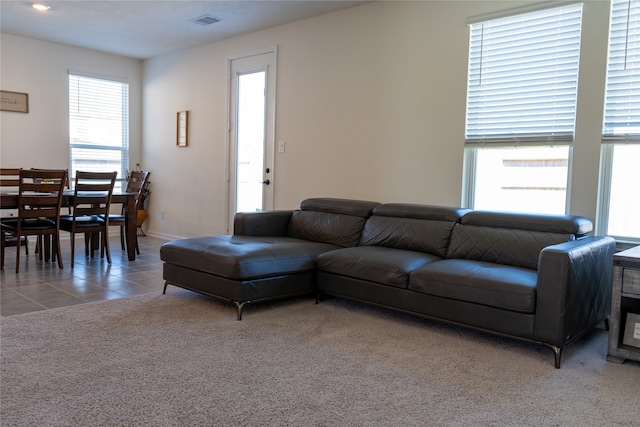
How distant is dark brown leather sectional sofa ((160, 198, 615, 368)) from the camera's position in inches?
105

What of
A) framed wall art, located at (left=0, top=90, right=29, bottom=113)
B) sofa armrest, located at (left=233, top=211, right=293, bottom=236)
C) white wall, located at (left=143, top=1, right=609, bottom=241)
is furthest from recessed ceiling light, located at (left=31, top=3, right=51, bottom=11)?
sofa armrest, located at (left=233, top=211, right=293, bottom=236)

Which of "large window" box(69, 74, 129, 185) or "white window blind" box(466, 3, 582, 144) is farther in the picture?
"large window" box(69, 74, 129, 185)

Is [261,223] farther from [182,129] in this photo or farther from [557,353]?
[182,129]

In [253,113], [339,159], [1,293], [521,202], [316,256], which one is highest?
[253,113]

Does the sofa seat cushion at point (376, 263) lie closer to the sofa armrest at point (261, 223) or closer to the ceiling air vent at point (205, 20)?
the sofa armrest at point (261, 223)

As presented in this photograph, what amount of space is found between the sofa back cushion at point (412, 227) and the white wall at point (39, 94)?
4.83 m

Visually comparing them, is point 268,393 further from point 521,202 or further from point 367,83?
point 367,83

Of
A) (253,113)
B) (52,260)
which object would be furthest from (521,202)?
(52,260)

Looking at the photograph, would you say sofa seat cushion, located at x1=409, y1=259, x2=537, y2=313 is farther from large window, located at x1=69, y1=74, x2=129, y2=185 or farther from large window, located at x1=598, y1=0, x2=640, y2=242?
large window, located at x1=69, y1=74, x2=129, y2=185

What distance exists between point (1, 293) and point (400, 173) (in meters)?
3.37

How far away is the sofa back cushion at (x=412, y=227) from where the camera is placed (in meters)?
3.64

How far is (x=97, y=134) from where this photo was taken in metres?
7.06

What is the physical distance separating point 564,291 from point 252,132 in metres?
4.05

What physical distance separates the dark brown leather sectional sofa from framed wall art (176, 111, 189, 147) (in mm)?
2880
